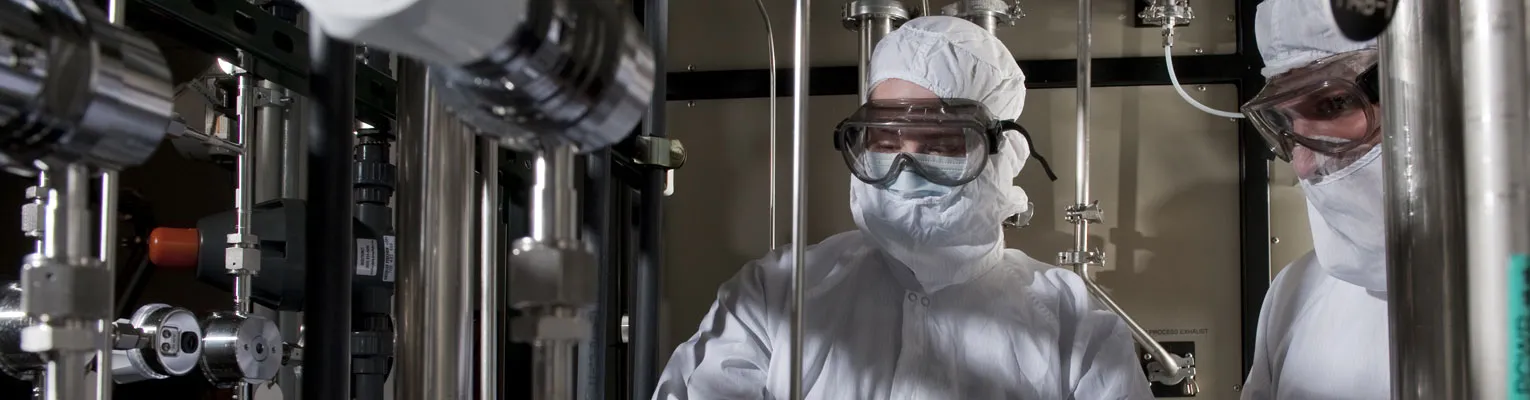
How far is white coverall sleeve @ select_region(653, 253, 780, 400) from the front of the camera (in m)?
1.27

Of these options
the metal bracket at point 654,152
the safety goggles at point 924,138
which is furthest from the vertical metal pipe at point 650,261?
the safety goggles at point 924,138

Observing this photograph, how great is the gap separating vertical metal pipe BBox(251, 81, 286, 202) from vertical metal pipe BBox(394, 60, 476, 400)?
3.31ft

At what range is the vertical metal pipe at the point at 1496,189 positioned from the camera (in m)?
0.30

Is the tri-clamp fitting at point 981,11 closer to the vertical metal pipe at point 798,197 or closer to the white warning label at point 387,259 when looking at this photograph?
the white warning label at point 387,259

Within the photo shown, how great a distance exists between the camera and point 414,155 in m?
0.42

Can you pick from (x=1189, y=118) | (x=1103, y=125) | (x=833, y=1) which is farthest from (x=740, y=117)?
(x=1189, y=118)

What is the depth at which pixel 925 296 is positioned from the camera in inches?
52.6

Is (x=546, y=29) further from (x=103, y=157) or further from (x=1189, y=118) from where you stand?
(x=1189, y=118)

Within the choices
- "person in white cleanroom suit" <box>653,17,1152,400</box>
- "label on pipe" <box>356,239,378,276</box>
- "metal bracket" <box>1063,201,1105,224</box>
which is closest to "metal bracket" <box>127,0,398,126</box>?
"label on pipe" <box>356,239,378,276</box>

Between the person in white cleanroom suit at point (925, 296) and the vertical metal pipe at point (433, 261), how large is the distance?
85 cm

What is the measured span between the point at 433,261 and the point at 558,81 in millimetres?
133

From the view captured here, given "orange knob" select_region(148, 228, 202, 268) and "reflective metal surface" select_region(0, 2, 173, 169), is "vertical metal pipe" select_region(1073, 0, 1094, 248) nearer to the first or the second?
"orange knob" select_region(148, 228, 202, 268)

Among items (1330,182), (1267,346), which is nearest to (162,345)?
(1330,182)

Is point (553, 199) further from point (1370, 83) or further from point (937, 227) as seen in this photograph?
point (937, 227)
